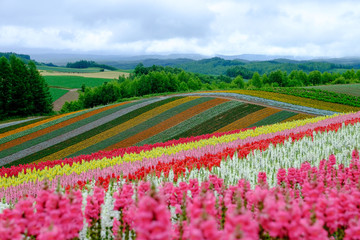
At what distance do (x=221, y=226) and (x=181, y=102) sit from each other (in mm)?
32868

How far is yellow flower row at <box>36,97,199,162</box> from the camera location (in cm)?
2344

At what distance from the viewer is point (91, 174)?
1022 centimetres

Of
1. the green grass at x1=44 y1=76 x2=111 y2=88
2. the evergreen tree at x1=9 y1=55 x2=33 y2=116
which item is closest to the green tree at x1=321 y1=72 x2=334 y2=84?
the green grass at x1=44 y1=76 x2=111 y2=88

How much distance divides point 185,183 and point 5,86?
200ft

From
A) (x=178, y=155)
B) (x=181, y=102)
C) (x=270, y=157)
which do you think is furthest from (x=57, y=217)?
(x=181, y=102)

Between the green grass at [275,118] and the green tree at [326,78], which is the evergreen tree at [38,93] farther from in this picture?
the green tree at [326,78]

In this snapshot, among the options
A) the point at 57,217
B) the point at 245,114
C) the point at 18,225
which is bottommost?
the point at 245,114

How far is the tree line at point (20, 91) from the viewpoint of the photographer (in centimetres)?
5562

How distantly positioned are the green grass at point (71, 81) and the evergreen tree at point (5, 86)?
55.4 metres


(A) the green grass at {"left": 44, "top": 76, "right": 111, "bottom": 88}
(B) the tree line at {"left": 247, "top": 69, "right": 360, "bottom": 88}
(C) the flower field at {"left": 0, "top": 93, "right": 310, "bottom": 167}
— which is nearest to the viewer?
(C) the flower field at {"left": 0, "top": 93, "right": 310, "bottom": 167}

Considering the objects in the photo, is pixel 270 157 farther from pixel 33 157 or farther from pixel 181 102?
pixel 181 102

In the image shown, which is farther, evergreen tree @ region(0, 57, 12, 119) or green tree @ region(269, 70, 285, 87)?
green tree @ region(269, 70, 285, 87)

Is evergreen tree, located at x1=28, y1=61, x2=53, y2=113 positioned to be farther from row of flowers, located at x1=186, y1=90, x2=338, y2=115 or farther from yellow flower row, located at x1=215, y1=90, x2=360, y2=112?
yellow flower row, located at x1=215, y1=90, x2=360, y2=112

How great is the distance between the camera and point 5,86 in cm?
5634
